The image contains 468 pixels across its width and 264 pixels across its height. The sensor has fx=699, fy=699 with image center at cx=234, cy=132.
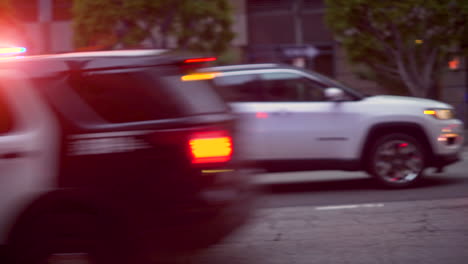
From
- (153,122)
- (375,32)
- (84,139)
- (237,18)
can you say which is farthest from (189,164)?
(237,18)

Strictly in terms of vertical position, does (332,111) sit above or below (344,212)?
above

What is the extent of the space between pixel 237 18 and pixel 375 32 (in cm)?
814

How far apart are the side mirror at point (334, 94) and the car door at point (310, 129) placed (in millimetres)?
55

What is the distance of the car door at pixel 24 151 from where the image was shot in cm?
414

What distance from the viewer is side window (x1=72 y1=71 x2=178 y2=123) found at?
14.0 feet

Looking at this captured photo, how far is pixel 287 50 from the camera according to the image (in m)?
18.6

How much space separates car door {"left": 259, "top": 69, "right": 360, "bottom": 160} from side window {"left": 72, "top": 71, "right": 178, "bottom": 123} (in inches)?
170

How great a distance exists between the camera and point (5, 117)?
14.1ft

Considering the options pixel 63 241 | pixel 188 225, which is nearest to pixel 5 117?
pixel 63 241

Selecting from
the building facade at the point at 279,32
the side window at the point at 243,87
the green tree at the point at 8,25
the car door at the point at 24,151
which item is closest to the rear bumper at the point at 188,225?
the car door at the point at 24,151

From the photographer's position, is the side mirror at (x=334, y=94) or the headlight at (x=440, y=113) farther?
the headlight at (x=440, y=113)

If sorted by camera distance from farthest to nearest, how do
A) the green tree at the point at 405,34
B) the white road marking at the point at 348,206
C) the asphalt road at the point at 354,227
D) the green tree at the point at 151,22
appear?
the green tree at the point at 151,22
the green tree at the point at 405,34
the white road marking at the point at 348,206
the asphalt road at the point at 354,227

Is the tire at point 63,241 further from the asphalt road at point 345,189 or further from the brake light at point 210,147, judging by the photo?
the asphalt road at point 345,189

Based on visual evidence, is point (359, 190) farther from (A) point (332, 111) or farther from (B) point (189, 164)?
(B) point (189, 164)
